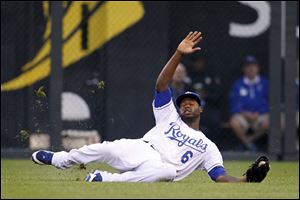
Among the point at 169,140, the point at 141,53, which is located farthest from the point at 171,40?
the point at 169,140

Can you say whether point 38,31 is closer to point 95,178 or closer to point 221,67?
point 221,67

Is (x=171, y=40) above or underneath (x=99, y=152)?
above

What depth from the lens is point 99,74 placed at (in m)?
14.8

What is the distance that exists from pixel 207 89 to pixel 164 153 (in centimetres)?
602

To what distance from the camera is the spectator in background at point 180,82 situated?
14680 mm

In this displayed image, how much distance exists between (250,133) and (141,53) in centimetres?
179

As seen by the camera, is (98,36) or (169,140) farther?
(98,36)

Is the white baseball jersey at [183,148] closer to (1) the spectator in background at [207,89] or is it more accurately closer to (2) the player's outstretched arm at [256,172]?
(2) the player's outstretched arm at [256,172]

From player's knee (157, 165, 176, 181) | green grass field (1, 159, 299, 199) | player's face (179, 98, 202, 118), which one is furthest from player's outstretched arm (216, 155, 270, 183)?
player's face (179, 98, 202, 118)

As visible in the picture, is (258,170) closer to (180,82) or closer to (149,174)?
(149,174)

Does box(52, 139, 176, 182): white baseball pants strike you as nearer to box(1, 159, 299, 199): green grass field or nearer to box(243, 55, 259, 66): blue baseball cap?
box(1, 159, 299, 199): green grass field

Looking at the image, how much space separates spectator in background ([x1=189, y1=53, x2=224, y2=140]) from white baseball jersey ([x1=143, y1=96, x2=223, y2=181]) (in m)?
5.67

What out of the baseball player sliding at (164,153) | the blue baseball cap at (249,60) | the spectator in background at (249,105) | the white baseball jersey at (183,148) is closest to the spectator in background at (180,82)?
the spectator in background at (249,105)

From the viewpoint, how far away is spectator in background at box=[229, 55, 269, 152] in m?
14.9
